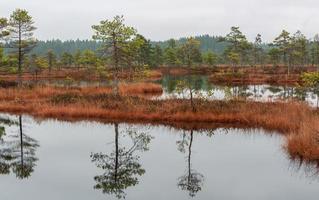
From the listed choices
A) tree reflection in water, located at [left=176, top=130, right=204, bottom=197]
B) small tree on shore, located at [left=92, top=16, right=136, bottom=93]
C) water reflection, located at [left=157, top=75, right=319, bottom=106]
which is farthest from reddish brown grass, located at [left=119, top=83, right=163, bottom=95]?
tree reflection in water, located at [left=176, top=130, right=204, bottom=197]

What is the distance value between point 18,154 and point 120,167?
5686 mm

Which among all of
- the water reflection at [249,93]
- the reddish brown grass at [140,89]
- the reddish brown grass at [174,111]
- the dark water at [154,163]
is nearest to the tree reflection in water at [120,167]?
the dark water at [154,163]

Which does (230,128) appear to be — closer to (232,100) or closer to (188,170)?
(232,100)

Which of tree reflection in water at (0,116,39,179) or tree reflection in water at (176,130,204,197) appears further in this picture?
tree reflection in water at (0,116,39,179)

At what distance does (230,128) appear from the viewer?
24.8 m

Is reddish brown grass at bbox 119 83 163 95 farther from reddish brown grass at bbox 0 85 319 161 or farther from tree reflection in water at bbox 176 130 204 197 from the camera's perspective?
tree reflection in water at bbox 176 130 204 197

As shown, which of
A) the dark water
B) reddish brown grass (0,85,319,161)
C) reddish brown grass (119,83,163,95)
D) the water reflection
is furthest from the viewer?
reddish brown grass (119,83,163,95)

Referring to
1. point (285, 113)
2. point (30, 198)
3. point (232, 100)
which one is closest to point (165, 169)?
point (30, 198)

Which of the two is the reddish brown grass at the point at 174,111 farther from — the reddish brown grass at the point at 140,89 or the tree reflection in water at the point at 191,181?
the reddish brown grass at the point at 140,89

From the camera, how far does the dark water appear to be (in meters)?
13.6

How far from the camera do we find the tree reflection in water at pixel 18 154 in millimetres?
16562

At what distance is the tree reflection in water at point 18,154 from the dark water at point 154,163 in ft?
0.12

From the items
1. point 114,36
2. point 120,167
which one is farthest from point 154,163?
point 114,36

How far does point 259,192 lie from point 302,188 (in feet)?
5.20
